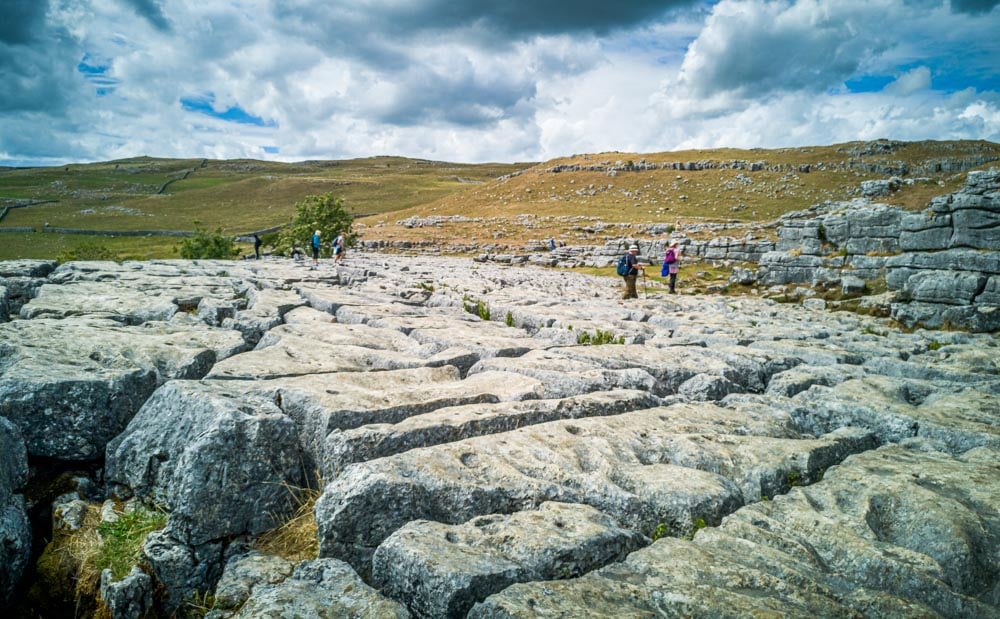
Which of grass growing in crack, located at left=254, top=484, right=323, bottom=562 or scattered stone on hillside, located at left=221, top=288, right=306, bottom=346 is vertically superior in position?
scattered stone on hillside, located at left=221, top=288, right=306, bottom=346

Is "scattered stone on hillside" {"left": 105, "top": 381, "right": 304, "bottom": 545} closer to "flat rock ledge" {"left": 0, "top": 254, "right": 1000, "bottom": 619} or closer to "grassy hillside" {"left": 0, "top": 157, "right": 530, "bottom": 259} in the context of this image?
"flat rock ledge" {"left": 0, "top": 254, "right": 1000, "bottom": 619}

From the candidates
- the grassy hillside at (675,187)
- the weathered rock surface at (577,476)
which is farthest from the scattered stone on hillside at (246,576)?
the grassy hillside at (675,187)

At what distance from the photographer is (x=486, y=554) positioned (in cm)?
420

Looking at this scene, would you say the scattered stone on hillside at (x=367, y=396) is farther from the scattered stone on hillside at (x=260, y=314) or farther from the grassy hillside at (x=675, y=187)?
the grassy hillside at (x=675, y=187)

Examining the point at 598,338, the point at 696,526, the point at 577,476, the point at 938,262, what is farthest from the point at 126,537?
the point at 938,262

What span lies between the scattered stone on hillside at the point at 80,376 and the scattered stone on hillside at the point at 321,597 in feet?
13.4

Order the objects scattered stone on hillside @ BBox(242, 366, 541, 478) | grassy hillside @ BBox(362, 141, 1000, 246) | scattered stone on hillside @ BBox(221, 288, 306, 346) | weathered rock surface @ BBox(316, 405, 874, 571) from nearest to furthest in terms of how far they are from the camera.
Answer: weathered rock surface @ BBox(316, 405, 874, 571) < scattered stone on hillside @ BBox(242, 366, 541, 478) < scattered stone on hillside @ BBox(221, 288, 306, 346) < grassy hillside @ BBox(362, 141, 1000, 246)

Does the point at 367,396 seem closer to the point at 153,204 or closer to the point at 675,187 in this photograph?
the point at 675,187

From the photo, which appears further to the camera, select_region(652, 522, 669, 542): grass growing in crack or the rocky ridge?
select_region(652, 522, 669, 542): grass growing in crack

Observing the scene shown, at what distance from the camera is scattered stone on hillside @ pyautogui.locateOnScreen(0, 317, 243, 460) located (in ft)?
21.4

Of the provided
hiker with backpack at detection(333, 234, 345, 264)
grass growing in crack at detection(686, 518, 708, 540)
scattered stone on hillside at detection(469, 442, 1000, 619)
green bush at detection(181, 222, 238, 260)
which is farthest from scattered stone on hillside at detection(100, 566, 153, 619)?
green bush at detection(181, 222, 238, 260)

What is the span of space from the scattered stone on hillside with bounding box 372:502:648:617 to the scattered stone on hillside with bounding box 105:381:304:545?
2181mm

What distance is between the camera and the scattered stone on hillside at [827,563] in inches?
144

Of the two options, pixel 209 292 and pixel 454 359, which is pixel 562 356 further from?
pixel 209 292
